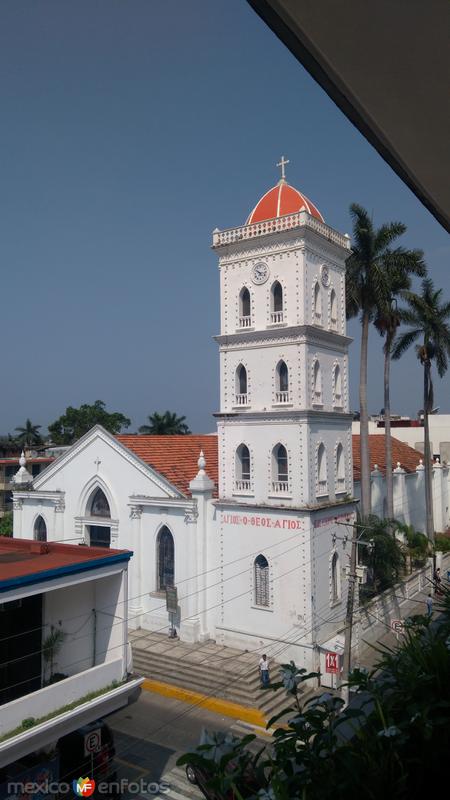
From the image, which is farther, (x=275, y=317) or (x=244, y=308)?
(x=244, y=308)

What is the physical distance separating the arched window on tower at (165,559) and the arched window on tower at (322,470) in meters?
6.31

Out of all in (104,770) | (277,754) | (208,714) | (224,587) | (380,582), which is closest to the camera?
(277,754)

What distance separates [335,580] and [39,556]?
420 inches

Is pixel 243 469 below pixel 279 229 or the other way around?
below

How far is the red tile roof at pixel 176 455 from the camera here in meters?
24.3

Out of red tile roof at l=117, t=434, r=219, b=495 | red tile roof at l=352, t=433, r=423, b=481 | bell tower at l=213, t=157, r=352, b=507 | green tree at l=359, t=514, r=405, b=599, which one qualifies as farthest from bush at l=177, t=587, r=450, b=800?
red tile roof at l=352, t=433, r=423, b=481

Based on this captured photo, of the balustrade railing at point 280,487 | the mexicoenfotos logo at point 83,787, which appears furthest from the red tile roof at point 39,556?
the balustrade railing at point 280,487

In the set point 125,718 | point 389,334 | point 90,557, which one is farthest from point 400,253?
point 125,718

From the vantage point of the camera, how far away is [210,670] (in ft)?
63.5

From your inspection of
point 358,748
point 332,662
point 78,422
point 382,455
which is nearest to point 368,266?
point 382,455

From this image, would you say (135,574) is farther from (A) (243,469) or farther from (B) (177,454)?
(A) (243,469)

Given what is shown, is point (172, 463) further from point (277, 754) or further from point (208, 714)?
point (277, 754)

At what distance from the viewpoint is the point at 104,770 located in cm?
1306

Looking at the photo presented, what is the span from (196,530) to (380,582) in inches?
299
